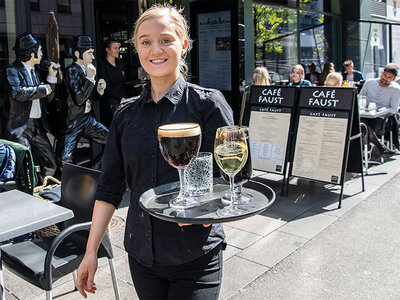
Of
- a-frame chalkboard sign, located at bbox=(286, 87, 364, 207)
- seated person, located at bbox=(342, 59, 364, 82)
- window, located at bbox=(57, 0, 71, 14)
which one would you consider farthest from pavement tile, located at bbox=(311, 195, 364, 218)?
seated person, located at bbox=(342, 59, 364, 82)

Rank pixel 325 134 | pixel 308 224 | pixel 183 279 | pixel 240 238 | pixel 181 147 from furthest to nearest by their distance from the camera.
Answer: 1. pixel 325 134
2. pixel 308 224
3. pixel 240 238
4. pixel 183 279
5. pixel 181 147

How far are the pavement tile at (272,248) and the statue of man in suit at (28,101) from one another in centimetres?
293

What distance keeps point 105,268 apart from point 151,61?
2601 millimetres

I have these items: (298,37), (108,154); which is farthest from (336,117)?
(298,37)

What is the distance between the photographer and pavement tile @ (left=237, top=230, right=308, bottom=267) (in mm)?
3781

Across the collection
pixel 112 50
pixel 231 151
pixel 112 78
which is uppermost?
pixel 112 50

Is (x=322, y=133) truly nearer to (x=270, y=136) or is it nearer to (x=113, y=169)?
(x=270, y=136)

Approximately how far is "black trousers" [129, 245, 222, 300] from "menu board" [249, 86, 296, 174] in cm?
395

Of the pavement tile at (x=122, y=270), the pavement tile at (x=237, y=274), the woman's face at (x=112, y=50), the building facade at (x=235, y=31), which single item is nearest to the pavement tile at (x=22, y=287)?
the pavement tile at (x=122, y=270)

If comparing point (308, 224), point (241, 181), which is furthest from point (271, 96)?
point (241, 181)

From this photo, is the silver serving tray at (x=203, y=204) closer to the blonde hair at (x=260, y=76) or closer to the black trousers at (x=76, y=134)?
the black trousers at (x=76, y=134)

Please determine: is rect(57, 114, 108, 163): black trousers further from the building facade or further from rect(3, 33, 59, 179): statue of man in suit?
the building facade

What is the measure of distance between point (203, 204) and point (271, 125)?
441cm

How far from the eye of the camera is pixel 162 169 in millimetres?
1627
